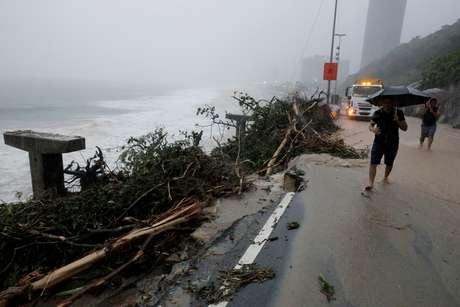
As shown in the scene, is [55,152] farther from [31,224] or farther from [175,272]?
[175,272]

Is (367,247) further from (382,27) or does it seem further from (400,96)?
(382,27)

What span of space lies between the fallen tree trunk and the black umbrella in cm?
406

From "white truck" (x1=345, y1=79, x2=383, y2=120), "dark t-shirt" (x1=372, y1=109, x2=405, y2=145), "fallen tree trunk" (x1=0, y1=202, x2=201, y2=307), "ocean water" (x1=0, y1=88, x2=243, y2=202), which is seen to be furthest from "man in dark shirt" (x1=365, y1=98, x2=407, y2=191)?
"white truck" (x1=345, y1=79, x2=383, y2=120)

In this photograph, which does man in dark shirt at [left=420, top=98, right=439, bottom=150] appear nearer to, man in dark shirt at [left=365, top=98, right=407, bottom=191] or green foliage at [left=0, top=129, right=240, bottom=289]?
man in dark shirt at [left=365, top=98, right=407, bottom=191]

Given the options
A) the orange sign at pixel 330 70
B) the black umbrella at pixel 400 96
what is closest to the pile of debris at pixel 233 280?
the black umbrella at pixel 400 96

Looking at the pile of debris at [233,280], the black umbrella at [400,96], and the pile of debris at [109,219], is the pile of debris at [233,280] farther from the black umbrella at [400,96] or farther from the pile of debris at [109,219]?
the black umbrella at [400,96]

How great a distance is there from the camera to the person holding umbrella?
5766 mm

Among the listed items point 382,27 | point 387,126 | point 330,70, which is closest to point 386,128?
point 387,126

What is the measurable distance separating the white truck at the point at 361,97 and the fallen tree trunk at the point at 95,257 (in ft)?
61.9

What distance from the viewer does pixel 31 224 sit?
15.1ft

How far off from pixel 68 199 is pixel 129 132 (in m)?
24.1

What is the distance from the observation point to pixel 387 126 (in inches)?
233

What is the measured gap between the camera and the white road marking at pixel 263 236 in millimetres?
3672

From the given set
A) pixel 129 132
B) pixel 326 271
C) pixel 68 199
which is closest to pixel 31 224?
pixel 68 199
